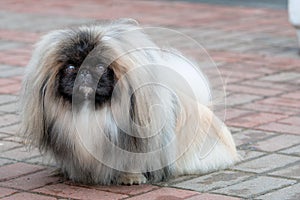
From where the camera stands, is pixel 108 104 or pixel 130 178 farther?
pixel 130 178

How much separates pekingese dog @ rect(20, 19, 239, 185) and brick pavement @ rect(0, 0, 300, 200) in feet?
0.56

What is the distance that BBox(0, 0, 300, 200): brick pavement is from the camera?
479cm

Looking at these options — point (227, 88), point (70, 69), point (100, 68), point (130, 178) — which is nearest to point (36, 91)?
point (70, 69)

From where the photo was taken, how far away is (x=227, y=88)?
724 cm

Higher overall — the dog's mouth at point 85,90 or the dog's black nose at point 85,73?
the dog's black nose at point 85,73

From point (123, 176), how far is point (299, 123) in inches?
71.4

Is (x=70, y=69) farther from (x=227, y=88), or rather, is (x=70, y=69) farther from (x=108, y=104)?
(x=227, y=88)

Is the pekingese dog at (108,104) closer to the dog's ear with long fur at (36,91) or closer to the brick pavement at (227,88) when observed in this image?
the dog's ear with long fur at (36,91)

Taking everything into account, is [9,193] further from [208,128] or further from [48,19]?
[48,19]

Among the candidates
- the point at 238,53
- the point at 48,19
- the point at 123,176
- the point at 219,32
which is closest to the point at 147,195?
the point at 123,176

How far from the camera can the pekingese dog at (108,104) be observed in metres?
4.54

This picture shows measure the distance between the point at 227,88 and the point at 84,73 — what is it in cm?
289

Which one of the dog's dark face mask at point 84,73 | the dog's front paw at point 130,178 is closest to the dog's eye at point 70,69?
the dog's dark face mask at point 84,73

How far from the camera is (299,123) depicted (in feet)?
20.3
